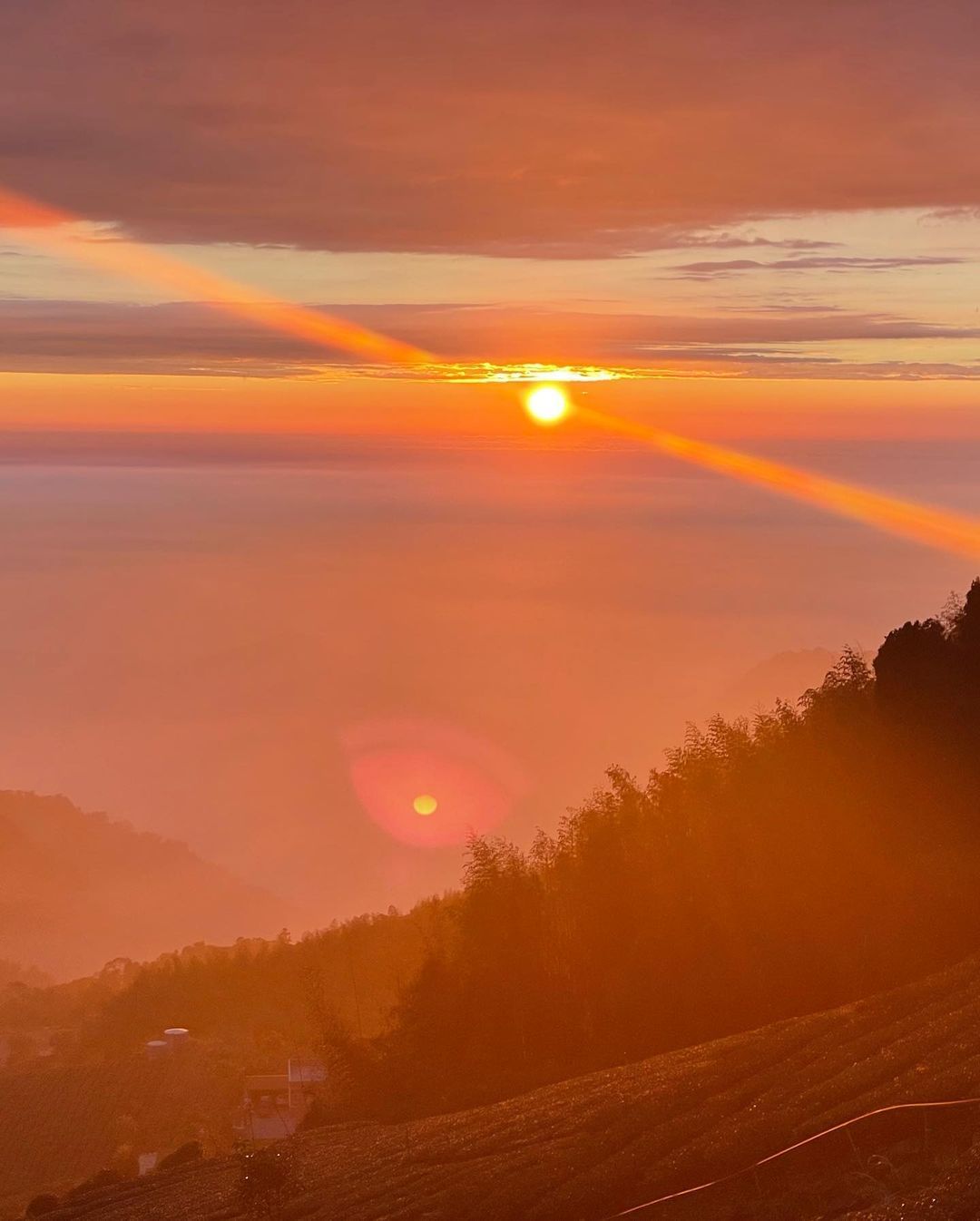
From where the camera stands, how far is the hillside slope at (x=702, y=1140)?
2050cm

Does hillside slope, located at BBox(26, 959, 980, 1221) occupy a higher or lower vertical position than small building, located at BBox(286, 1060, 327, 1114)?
lower

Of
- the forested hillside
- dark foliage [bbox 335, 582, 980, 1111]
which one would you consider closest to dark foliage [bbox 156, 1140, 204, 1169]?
the forested hillside

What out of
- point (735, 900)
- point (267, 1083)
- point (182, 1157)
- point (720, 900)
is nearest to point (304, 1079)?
point (267, 1083)

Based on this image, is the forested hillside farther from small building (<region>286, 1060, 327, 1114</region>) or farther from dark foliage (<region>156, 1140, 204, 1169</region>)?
dark foliage (<region>156, 1140, 204, 1169</region>)

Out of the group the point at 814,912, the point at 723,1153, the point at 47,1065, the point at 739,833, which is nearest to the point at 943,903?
the point at 814,912

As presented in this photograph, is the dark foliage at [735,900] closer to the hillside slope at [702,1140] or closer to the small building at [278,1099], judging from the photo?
the small building at [278,1099]

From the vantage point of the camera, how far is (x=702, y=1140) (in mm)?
23172

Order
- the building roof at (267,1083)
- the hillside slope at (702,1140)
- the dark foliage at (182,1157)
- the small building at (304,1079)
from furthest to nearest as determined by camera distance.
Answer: the building roof at (267,1083)
the small building at (304,1079)
the dark foliage at (182,1157)
the hillside slope at (702,1140)

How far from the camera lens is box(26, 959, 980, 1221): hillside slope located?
20.5 m

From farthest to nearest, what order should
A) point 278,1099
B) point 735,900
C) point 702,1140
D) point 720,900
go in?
point 278,1099 → point 720,900 → point 735,900 → point 702,1140

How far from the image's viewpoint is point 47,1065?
6800 cm

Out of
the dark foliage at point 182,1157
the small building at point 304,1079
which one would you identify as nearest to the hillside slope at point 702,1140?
the dark foliage at point 182,1157

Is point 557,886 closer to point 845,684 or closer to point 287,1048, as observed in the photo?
point 845,684

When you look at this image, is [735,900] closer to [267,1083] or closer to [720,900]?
[720,900]
